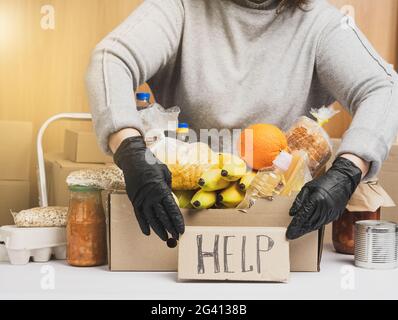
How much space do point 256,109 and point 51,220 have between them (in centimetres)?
53

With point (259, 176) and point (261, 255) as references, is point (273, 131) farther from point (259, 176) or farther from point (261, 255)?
point (261, 255)

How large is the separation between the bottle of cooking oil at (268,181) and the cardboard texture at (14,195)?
106 cm

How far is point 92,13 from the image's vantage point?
8.00 feet

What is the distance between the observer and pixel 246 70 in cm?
146

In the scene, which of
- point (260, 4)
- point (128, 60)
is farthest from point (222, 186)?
point (260, 4)

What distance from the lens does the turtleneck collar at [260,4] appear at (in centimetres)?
146

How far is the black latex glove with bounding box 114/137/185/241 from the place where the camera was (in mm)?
1071

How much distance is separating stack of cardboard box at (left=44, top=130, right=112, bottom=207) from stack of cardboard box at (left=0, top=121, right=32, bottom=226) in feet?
0.60

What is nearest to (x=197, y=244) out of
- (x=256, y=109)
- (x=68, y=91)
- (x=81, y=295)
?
(x=81, y=295)

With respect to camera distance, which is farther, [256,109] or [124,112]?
[256,109]

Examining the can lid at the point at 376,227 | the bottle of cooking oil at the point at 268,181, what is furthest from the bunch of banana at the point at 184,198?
the can lid at the point at 376,227

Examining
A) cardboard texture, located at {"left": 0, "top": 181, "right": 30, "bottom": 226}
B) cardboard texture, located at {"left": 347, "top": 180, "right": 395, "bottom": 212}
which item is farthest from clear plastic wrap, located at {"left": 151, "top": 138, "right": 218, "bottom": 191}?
cardboard texture, located at {"left": 0, "top": 181, "right": 30, "bottom": 226}

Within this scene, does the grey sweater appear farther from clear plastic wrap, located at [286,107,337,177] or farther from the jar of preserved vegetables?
the jar of preserved vegetables
